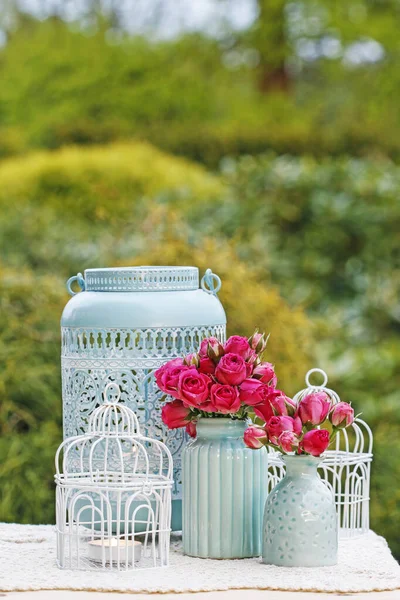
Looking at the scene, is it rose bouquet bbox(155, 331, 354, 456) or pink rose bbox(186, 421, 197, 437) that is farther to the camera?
pink rose bbox(186, 421, 197, 437)

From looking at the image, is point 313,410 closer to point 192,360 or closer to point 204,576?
point 192,360

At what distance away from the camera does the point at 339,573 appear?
2.12 metres

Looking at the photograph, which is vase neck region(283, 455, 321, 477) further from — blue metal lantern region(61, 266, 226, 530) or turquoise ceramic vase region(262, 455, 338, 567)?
blue metal lantern region(61, 266, 226, 530)

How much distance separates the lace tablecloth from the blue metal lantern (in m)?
0.32

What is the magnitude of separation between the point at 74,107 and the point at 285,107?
9.86 ft

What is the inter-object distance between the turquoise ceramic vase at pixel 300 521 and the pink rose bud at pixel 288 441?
40 millimetres

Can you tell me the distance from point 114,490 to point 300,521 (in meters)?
0.41

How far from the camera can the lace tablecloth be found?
2008 millimetres

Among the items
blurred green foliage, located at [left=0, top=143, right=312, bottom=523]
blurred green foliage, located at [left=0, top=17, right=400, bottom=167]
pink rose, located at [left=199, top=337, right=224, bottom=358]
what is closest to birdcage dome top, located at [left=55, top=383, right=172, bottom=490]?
pink rose, located at [left=199, top=337, right=224, bottom=358]

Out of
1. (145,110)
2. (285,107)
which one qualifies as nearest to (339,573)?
(145,110)

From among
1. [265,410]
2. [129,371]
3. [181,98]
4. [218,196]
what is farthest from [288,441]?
[181,98]

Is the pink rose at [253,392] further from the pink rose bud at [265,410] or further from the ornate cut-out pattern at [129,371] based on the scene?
the ornate cut-out pattern at [129,371]

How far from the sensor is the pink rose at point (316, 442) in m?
2.13

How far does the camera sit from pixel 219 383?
222 cm
